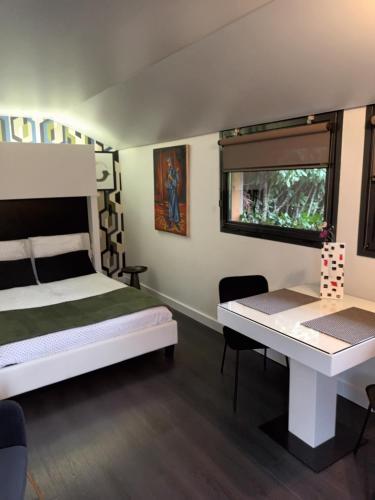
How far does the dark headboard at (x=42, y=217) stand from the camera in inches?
163

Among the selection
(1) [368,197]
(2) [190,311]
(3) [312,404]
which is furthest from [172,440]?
(2) [190,311]

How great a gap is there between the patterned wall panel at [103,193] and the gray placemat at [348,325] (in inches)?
146

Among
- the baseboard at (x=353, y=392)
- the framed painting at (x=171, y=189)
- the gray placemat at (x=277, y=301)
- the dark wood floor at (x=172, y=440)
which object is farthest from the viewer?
the framed painting at (x=171, y=189)

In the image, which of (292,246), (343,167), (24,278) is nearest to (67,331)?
(24,278)

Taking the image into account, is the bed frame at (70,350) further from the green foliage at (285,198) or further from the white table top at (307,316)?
the green foliage at (285,198)

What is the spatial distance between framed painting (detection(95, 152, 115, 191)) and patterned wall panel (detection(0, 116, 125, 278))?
8cm

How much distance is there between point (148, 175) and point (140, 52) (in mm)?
2234

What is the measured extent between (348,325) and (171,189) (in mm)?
2659

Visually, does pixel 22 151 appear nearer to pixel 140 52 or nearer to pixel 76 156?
pixel 76 156

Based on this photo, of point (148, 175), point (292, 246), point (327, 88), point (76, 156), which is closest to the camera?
point (327, 88)

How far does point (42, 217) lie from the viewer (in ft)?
14.2

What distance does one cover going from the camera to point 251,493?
183cm

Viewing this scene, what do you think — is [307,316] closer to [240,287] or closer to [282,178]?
[240,287]

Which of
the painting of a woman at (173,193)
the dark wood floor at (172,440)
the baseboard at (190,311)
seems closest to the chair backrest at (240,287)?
the dark wood floor at (172,440)
